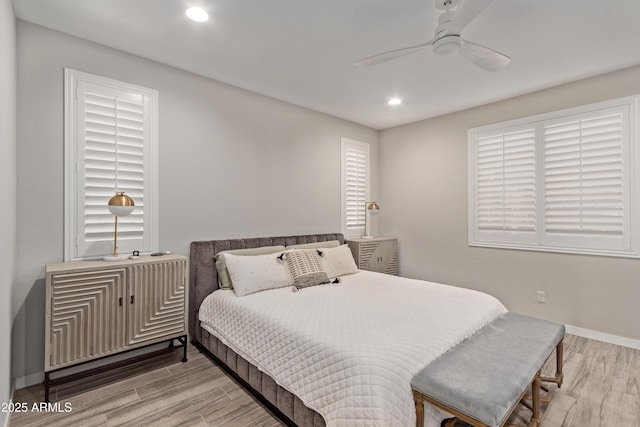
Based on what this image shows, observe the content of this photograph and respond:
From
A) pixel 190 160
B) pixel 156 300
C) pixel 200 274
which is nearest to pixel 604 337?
pixel 200 274

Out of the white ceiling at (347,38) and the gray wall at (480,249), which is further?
the gray wall at (480,249)

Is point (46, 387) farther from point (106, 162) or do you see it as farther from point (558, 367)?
point (558, 367)

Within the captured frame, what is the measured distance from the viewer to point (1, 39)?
5.53 feet

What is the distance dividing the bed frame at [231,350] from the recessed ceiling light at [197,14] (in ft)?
6.25

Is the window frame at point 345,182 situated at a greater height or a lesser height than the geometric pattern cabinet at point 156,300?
greater

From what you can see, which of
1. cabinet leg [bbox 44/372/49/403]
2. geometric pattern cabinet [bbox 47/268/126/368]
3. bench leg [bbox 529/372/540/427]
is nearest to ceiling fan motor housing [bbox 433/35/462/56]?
bench leg [bbox 529/372/540/427]

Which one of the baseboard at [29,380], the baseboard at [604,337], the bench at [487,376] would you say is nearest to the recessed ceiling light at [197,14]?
the bench at [487,376]

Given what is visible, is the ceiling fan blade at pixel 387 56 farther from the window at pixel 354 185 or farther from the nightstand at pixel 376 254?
the nightstand at pixel 376 254

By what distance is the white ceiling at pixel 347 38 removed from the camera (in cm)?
218

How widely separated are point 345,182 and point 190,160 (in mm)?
2263

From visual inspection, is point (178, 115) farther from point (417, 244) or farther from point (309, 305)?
point (417, 244)

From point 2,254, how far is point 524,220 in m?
4.62

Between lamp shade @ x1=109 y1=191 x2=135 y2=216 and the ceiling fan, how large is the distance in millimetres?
2056

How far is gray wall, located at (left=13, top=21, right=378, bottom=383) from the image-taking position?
2.37 meters
